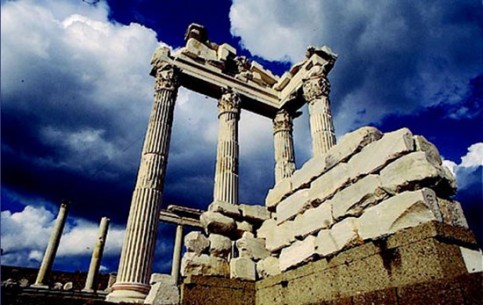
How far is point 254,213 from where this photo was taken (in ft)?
19.3

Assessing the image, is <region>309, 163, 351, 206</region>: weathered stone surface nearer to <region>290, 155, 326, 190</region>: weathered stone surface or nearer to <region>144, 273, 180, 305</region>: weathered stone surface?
<region>290, 155, 326, 190</region>: weathered stone surface

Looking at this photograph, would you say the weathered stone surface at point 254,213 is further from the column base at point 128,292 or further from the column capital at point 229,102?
the column capital at point 229,102

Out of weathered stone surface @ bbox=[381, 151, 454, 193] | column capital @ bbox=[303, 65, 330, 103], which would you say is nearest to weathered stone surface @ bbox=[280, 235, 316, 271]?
weathered stone surface @ bbox=[381, 151, 454, 193]

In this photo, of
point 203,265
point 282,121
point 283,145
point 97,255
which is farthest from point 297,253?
point 97,255

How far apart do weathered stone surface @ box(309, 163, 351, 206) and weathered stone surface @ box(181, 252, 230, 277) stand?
1.71m

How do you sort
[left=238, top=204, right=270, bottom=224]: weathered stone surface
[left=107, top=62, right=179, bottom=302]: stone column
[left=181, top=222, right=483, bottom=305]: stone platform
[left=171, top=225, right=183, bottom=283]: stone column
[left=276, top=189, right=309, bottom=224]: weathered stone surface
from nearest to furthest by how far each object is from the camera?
[left=181, top=222, right=483, bottom=305]: stone platform, [left=276, top=189, right=309, bottom=224]: weathered stone surface, [left=238, top=204, right=270, bottom=224]: weathered stone surface, [left=107, top=62, right=179, bottom=302]: stone column, [left=171, top=225, right=183, bottom=283]: stone column

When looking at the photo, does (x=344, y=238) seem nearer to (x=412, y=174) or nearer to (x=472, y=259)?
(x=412, y=174)

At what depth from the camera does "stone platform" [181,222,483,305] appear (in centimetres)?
267

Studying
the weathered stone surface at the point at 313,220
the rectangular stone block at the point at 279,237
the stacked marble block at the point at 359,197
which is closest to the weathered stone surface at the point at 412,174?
the stacked marble block at the point at 359,197

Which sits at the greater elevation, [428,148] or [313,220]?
[428,148]

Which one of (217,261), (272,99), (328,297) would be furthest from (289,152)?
(328,297)

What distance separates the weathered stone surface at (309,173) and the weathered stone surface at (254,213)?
98 centimetres

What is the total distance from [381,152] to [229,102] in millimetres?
11074

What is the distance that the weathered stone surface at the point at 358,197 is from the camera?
3725 millimetres
